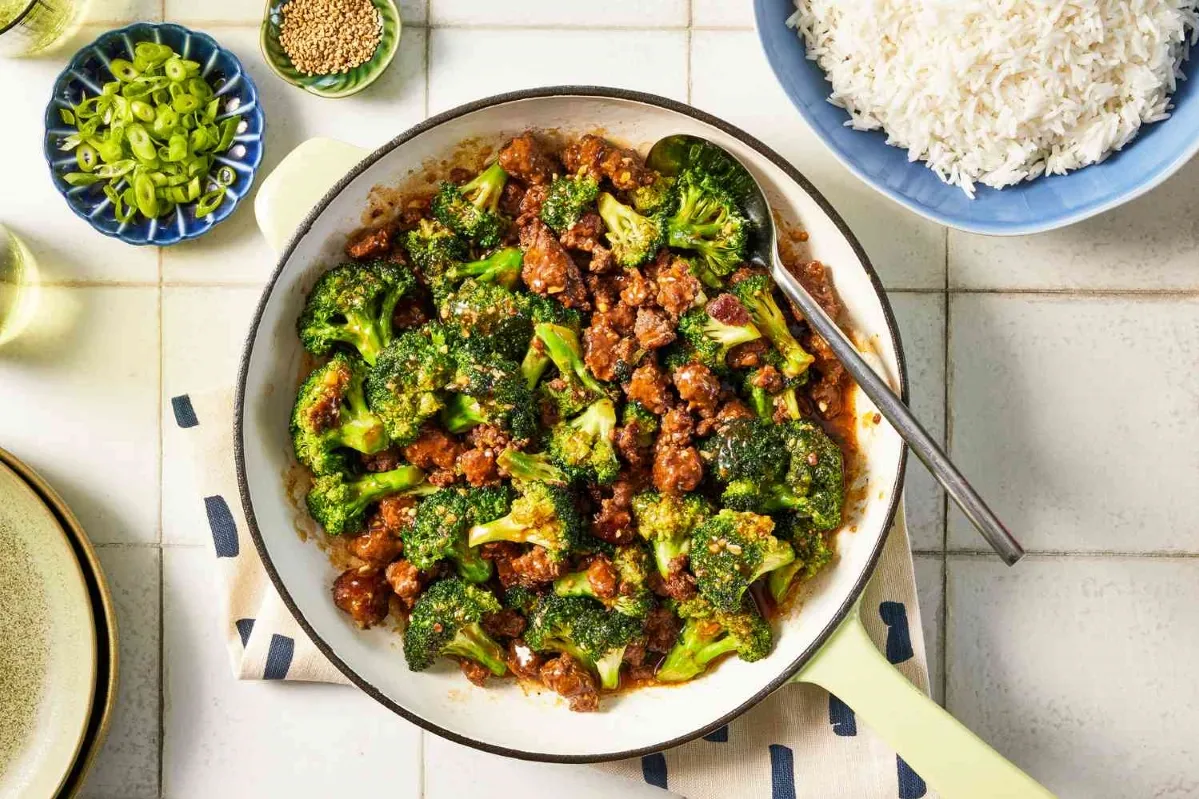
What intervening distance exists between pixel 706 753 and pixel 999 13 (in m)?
1.56

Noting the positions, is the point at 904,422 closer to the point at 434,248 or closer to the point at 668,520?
the point at 668,520

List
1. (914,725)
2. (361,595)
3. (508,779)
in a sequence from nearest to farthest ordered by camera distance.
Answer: (914,725)
(361,595)
(508,779)

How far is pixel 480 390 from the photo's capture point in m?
1.81

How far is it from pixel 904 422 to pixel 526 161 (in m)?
0.85

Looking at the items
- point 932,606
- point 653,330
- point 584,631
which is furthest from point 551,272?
point 932,606

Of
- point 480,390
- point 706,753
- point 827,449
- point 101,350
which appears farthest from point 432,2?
point 706,753

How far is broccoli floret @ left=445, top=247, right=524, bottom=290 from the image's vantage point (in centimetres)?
190

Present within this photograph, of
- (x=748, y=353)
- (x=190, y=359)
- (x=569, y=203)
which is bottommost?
(x=190, y=359)

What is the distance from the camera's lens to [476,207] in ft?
6.28

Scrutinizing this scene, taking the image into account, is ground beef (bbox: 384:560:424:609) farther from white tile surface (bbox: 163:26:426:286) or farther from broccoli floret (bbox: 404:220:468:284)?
white tile surface (bbox: 163:26:426:286)

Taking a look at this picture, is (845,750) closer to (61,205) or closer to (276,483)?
(276,483)

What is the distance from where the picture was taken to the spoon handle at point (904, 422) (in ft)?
5.57

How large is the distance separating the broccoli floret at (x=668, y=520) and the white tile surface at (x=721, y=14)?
3.38 feet

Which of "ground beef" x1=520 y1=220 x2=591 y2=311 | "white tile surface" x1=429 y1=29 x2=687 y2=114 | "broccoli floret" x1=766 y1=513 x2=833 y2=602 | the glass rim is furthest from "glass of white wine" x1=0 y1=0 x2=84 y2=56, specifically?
"broccoli floret" x1=766 y1=513 x2=833 y2=602
